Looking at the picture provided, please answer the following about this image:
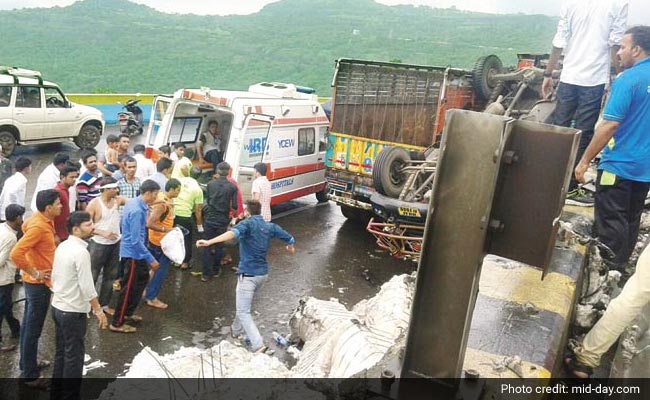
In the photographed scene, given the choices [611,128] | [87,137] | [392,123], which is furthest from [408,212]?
[87,137]

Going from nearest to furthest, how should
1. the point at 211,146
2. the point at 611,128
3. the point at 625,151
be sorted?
1. the point at 611,128
2. the point at 625,151
3. the point at 211,146

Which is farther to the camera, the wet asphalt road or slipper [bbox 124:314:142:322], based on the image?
slipper [bbox 124:314:142:322]

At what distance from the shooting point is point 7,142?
13430 millimetres

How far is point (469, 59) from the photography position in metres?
40.1

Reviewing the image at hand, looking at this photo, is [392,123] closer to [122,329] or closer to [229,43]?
[122,329]

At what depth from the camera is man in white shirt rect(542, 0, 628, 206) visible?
502cm

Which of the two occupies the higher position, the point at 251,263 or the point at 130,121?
the point at 251,263

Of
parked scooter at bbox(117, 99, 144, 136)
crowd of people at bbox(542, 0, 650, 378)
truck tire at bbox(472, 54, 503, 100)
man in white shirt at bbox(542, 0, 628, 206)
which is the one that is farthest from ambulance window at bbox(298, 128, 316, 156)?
parked scooter at bbox(117, 99, 144, 136)

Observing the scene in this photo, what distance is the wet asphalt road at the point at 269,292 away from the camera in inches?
221

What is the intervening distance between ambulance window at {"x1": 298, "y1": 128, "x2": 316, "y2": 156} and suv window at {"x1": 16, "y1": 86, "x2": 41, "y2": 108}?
7.92 m

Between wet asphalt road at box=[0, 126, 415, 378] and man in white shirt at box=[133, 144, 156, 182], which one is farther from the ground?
man in white shirt at box=[133, 144, 156, 182]

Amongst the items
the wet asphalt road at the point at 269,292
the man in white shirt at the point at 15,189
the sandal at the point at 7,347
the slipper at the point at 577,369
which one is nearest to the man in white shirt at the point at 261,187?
the wet asphalt road at the point at 269,292

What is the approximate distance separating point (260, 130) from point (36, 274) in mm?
5109

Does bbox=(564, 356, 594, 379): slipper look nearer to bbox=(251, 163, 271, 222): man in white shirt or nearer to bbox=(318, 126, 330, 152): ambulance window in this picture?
bbox=(251, 163, 271, 222): man in white shirt
